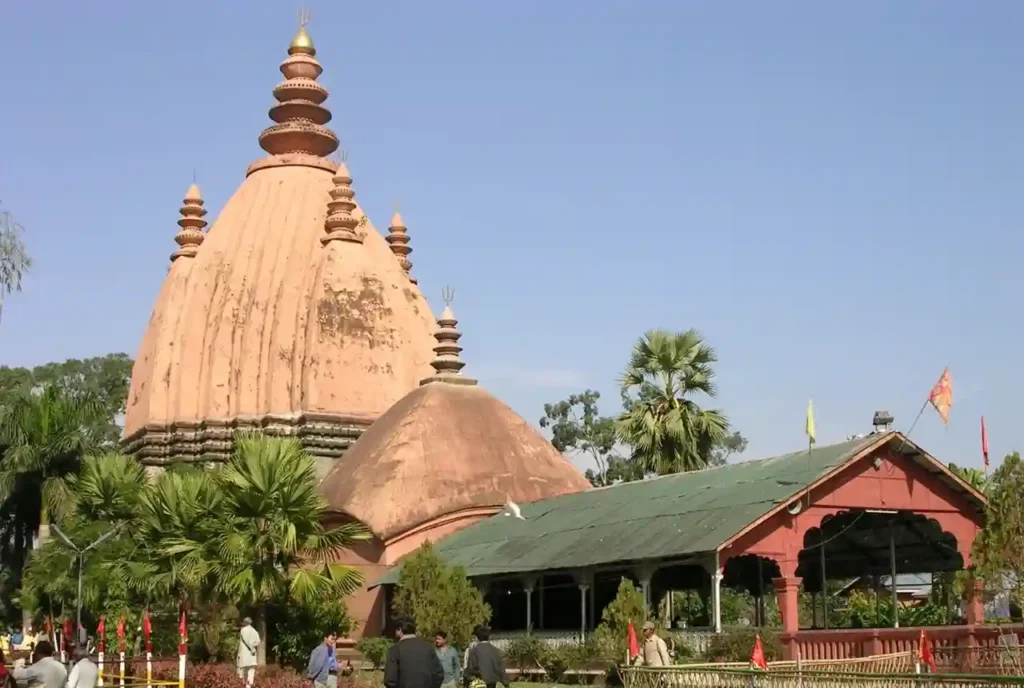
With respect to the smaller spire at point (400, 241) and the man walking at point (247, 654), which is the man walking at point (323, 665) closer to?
the man walking at point (247, 654)

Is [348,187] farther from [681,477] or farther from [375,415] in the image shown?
[681,477]

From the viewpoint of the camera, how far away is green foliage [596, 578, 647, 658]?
2522cm

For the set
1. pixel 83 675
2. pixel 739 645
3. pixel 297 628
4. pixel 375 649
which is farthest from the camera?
pixel 375 649

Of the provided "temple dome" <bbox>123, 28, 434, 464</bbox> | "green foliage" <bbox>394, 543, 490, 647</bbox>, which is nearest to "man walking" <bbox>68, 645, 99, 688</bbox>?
"green foliage" <bbox>394, 543, 490, 647</bbox>

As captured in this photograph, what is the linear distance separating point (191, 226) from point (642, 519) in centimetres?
2587

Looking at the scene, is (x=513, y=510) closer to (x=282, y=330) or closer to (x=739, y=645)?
(x=739, y=645)

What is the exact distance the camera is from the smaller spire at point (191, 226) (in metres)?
48.6

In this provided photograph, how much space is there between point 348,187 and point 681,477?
18.7 meters

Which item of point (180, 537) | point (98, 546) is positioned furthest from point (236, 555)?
point (98, 546)

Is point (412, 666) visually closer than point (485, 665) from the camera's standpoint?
Yes

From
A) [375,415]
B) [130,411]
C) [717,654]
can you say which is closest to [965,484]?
[717,654]

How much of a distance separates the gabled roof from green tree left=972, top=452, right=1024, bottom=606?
3698mm

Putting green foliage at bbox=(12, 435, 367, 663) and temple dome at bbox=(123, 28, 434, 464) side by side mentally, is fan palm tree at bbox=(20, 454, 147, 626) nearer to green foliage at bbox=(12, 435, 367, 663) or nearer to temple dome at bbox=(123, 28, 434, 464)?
green foliage at bbox=(12, 435, 367, 663)

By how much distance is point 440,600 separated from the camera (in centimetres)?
2827
